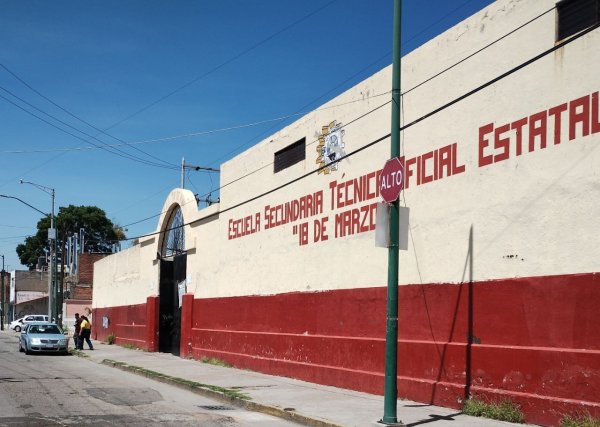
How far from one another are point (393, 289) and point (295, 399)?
14.1 ft

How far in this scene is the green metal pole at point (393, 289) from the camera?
1027cm

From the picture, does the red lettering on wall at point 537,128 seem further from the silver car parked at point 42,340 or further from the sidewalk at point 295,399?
the silver car parked at point 42,340

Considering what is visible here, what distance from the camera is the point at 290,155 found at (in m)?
19.5

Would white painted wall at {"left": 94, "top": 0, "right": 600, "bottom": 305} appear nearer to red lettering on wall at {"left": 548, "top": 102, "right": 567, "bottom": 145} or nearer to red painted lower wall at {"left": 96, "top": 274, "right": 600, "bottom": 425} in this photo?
red lettering on wall at {"left": 548, "top": 102, "right": 567, "bottom": 145}

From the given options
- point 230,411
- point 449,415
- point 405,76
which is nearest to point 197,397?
point 230,411

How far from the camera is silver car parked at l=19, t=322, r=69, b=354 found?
28.2 meters

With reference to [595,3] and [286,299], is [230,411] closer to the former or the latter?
[286,299]

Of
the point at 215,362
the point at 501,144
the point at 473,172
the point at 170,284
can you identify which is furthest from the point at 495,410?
the point at 170,284

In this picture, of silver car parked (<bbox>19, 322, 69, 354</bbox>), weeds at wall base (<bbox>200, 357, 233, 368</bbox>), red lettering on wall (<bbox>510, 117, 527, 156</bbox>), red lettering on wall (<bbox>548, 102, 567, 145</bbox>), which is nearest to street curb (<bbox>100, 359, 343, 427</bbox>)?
weeds at wall base (<bbox>200, 357, 233, 368</bbox>)

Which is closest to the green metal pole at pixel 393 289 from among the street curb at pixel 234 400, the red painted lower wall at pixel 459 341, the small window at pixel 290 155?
the street curb at pixel 234 400

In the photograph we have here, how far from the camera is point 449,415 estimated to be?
1116cm

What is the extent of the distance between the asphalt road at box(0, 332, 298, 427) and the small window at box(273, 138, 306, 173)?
22.0 feet

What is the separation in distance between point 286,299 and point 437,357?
6740 millimetres

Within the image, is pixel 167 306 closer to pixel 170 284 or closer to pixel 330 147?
pixel 170 284
